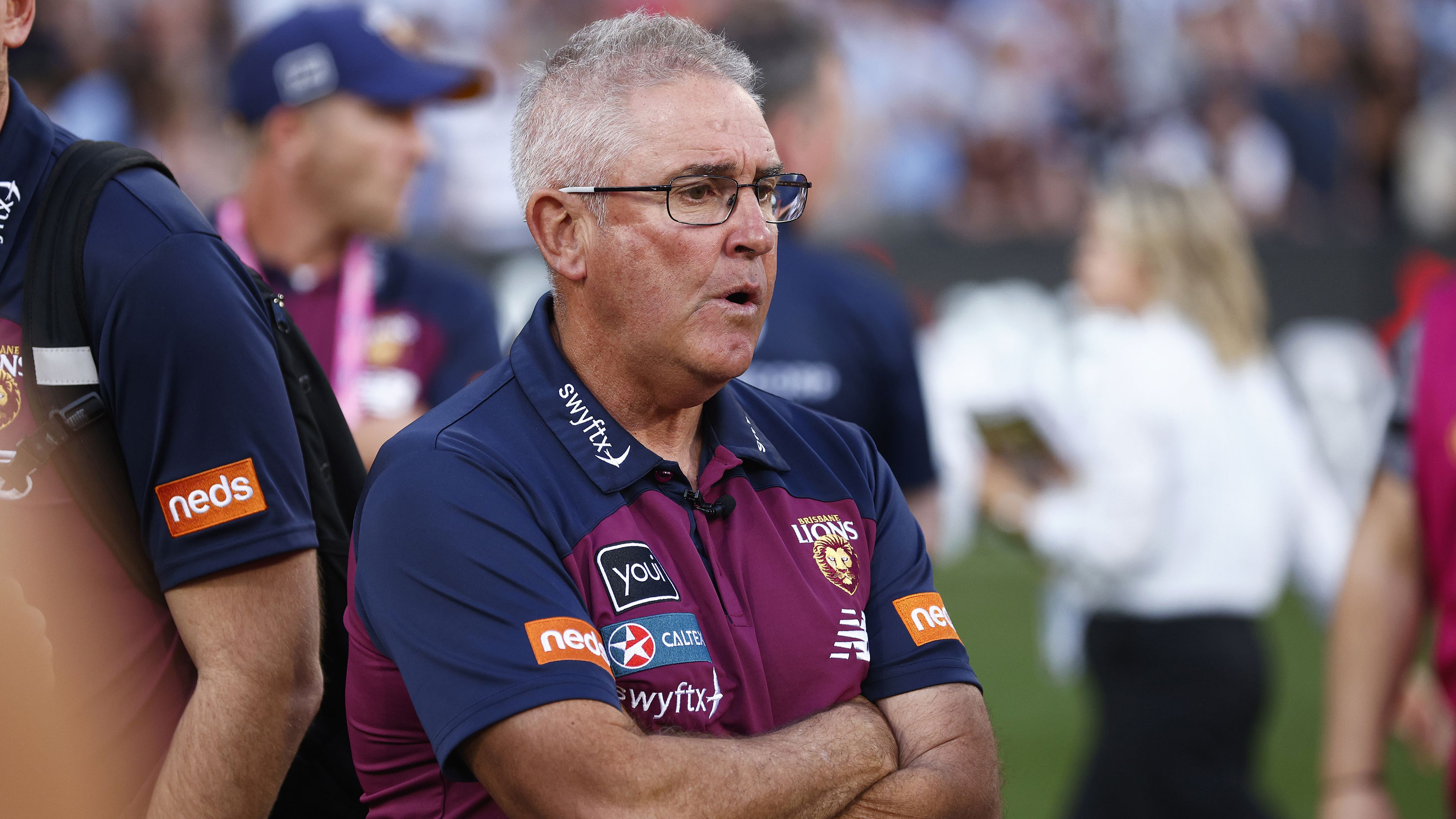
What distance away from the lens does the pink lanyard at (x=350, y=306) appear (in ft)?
13.8

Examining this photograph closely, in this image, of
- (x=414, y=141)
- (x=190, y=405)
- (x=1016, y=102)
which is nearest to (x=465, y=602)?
(x=190, y=405)

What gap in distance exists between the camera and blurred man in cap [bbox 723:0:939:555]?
4.24 m

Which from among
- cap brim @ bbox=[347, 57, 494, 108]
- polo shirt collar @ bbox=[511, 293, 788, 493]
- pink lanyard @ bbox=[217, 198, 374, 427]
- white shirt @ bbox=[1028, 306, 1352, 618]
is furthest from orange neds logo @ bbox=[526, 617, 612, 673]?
white shirt @ bbox=[1028, 306, 1352, 618]

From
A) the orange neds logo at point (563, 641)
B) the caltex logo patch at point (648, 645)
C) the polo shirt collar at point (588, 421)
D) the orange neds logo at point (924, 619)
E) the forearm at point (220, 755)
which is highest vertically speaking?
the polo shirt collar at point (588, 421)

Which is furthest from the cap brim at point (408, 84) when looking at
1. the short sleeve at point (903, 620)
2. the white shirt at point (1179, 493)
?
the white shirt at point (1179, 493)

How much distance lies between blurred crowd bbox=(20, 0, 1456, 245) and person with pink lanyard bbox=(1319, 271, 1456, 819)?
789 cm

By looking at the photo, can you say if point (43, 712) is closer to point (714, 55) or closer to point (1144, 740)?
point (714, 55)

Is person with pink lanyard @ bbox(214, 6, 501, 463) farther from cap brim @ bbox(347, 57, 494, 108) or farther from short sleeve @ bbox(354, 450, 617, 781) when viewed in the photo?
short sleeve @ bbox(354, 450, 617, 781)

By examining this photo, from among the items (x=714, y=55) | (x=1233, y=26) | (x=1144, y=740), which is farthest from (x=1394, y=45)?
(x=714, y=55)

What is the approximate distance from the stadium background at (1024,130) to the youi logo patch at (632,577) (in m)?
6.00

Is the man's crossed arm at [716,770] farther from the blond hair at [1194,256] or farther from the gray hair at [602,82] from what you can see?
the blond hair at [1194,256]

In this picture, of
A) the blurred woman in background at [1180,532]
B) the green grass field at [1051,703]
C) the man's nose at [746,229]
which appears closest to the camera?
the man's nose at [746,229]

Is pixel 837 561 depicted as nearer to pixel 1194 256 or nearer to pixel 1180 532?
pixel 1180 532

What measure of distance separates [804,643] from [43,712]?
132cm
